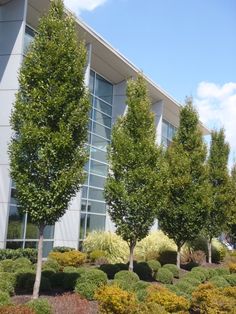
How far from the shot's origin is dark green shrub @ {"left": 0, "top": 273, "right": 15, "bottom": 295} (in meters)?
10.8

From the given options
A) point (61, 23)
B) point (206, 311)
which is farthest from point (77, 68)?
point (206, 311)

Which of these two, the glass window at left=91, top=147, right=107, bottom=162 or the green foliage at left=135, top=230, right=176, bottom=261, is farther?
the glass window at left=91, top=147, right=107, bottom=162

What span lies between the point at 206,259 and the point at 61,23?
17092 mm

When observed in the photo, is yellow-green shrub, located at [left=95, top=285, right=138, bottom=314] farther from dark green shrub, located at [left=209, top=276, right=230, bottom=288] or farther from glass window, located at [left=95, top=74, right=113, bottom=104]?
glass window, located at [left=95, top=74, right=113, bottom=104]

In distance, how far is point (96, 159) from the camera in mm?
27594

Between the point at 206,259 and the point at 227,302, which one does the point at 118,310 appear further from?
the point at 206,259

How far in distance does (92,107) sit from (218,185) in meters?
9.04

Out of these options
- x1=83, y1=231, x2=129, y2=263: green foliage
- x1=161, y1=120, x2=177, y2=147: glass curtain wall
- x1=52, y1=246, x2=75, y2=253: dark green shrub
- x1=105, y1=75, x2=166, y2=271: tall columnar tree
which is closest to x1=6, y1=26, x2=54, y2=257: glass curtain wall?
x1=52, y1=246, x2=75, y2=253: dark green shrub

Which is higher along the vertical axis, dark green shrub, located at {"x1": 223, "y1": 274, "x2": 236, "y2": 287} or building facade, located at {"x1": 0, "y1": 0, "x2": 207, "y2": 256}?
building facade, located at {"x1": 0, "y1": 0, "x2": 207, "y2": 256}

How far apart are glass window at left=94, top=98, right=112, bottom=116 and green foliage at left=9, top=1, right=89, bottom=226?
1628 cm

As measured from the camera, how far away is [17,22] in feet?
63.1

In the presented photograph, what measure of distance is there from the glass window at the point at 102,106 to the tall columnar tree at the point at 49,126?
16285 mm

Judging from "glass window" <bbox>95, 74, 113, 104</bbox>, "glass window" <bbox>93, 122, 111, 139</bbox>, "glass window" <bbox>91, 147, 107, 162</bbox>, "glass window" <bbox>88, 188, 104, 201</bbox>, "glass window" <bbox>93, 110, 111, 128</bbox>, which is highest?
"glass window" <bbox>95, 74, 113, 104</bbox>

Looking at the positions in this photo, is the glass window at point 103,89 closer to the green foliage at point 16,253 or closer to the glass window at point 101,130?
the glass window at point 101,130
